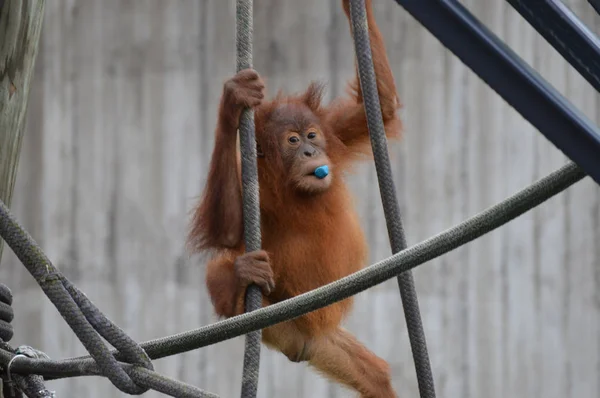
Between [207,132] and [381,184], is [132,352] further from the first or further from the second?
[207,132]

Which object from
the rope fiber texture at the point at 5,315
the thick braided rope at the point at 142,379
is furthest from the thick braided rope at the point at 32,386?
the rope fiber texture at the point at 5,315

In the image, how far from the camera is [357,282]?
4.39 ft

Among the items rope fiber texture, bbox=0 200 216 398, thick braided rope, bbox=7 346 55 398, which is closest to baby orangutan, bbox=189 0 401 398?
thick braided rope, bbox=7 346 55 398

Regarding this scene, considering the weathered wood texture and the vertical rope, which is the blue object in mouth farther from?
the weathered wood texture

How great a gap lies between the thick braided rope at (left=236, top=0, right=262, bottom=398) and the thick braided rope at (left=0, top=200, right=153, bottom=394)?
10.7 inches

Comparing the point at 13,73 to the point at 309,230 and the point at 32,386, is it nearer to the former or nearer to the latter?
the point at 32,386

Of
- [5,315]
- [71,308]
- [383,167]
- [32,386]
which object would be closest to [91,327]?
[71,308]

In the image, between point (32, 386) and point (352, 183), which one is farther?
point (352, 183)

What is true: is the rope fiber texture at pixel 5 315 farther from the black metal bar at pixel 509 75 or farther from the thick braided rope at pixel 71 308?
the black metal bar at pixel 509 75

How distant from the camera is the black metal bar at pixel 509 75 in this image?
807 millimetres

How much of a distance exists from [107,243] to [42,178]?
0.50 m

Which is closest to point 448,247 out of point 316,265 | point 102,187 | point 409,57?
point 316,265

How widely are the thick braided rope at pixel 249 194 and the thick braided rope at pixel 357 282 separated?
0.73 ft

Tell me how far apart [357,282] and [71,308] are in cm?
41
